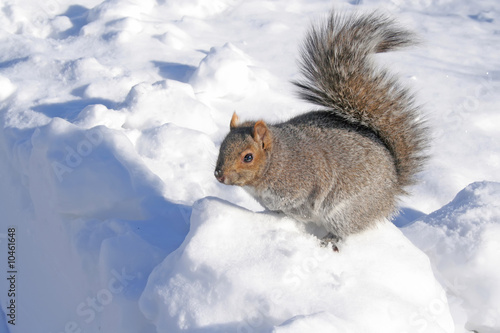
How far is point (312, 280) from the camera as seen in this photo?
4.76ft

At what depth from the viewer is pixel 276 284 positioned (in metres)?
1.40

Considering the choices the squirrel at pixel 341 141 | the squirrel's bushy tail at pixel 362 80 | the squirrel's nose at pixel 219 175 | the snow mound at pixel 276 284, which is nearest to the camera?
the snow mound at pixel 276 284

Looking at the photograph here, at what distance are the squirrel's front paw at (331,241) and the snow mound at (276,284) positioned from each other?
1.8 inches

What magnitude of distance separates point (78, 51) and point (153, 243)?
2.53 meters

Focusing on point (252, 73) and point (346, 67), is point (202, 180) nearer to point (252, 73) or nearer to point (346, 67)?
point (346, 67)

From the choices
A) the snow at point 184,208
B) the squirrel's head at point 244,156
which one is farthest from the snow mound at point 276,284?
the squirrel's head at point 244,156

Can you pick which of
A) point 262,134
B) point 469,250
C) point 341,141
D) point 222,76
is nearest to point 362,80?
point 341,141

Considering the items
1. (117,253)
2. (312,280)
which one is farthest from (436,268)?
(117,253)

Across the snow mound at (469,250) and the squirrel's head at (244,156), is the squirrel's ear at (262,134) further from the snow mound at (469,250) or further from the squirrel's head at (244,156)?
the snow mound at (469,250)

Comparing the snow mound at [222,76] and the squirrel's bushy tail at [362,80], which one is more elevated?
the squirrel's bushy tail at [362,80]

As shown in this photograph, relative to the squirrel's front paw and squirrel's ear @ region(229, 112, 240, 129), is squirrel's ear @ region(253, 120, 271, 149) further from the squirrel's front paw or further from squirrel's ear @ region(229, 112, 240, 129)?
the squirrel's front paw

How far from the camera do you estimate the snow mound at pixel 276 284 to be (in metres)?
1.33

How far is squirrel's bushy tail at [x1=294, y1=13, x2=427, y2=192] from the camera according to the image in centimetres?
186

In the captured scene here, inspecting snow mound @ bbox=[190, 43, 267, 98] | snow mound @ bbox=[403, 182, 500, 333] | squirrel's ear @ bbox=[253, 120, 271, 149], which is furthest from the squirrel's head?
snow mound @ bbox=[190, 43, 267, 98]
